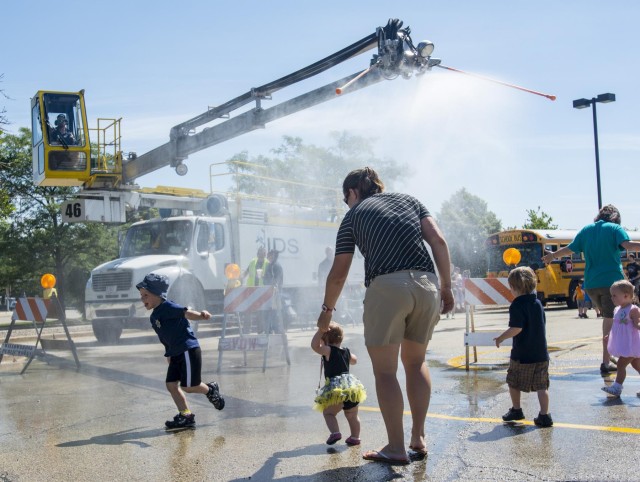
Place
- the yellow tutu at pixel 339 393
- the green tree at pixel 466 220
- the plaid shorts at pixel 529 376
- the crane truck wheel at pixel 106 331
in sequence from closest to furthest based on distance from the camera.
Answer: the yellow tutu at pixel 339 393
the plaid shorts at pixel 529 376
the crane truck wheel at pixel 106 331
the green tree at pixel 466 220

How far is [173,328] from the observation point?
5.91m

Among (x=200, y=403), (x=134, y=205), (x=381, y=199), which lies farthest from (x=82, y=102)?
(x=381, y=199)

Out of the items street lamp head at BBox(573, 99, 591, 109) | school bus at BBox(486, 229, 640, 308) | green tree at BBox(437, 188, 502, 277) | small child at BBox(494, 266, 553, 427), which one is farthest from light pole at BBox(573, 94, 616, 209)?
small child at BBox(494, 266, 553, 427)

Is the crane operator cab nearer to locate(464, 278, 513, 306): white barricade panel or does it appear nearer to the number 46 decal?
the number 46 decal

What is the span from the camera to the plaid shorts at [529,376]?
5.34 m

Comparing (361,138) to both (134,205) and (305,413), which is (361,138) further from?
(305,413)

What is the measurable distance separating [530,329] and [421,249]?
1596mm

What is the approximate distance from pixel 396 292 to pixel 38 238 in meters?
21.2

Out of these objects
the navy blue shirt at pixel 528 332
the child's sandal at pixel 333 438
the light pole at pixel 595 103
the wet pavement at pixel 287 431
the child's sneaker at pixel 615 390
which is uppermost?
the light pole at pixel 595 103

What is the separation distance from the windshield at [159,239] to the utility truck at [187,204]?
0.07 ft

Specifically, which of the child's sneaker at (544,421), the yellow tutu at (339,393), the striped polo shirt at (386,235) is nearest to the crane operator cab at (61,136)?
the yellow tutu at (339,393)

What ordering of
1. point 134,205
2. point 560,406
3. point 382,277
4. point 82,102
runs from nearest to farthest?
point 382,277, point 560,406, point 82,102, point 134,205

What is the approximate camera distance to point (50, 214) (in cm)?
2359

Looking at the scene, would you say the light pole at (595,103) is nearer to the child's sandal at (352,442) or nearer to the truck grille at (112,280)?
the truck grille at (112,280)
